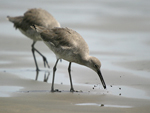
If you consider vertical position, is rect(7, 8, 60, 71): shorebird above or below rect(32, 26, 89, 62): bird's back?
above

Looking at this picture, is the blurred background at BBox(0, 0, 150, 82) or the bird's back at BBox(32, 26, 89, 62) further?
the blurred background at BBox(0, 0, 150, 82)

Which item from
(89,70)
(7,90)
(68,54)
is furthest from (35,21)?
(7,90)

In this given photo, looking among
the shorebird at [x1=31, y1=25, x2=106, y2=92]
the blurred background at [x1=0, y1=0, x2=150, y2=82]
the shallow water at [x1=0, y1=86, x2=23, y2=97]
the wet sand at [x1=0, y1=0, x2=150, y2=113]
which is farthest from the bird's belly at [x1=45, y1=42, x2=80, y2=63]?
the blurred background at [x1=0, y1=0, x2=150, y2=82]

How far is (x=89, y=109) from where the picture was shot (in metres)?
7.51

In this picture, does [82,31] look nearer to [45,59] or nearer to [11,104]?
[45,59]

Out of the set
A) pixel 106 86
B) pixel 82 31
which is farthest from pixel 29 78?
pixel 82 31

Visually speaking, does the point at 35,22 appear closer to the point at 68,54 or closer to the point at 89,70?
the point at 89,70

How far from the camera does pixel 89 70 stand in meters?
11.5

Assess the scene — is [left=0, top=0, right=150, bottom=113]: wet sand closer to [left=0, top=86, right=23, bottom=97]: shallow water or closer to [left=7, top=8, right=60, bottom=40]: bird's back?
[left=0, top=86, right=23, bottom=97]: shallow water

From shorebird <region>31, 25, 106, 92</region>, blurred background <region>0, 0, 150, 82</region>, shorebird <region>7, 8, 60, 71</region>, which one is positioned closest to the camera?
shorebird <region>31, 25, 106, 92</region>

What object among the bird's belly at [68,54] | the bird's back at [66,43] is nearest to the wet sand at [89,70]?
the bird's belly at [68,54]

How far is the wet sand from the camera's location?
26.0ft

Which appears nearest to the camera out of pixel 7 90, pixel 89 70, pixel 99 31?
pixel 7 90

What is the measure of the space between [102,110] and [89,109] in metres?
0.24
